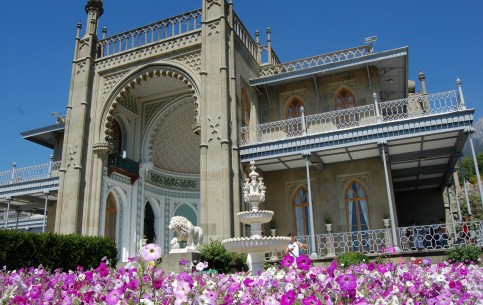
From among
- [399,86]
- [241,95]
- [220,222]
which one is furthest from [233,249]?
[399,86]

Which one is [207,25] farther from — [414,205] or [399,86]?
[414,205]

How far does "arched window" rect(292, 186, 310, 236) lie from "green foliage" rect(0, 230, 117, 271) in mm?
6246

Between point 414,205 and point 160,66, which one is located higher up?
point 160,66

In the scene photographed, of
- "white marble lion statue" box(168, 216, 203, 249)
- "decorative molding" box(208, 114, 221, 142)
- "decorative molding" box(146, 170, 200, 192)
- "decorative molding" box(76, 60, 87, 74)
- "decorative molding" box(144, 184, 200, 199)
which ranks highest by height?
"decorative molding" box(76, 60, 87, 74)

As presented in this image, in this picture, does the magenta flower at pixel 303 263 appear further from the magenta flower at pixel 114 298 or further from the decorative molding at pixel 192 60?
the decorative molding at pixel 192 60

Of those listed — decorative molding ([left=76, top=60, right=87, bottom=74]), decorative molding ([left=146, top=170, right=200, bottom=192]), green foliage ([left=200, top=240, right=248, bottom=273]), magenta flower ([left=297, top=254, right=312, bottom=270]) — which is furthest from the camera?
decorative molding ([left=146, top=170, right=200, bottom=192])

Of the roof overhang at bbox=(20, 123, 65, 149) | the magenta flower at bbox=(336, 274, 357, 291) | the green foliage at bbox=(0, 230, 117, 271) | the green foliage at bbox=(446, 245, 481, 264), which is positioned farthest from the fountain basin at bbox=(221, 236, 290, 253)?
the roof overhang at bbox=(20, 123, 65, 149)

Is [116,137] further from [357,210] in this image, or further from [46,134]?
[357,210]

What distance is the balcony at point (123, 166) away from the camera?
53.0ft

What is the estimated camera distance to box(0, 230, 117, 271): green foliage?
961 centimetres

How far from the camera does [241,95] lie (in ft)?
49.6

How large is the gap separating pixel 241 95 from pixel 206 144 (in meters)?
2.62

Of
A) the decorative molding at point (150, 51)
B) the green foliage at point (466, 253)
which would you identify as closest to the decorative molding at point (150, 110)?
the decorative molding at point (150, 51)

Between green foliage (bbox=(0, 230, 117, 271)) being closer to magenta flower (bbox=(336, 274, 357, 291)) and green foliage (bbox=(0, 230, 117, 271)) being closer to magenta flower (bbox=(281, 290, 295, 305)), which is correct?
magenta flower (bbox=(281, 290, 295, 305))
